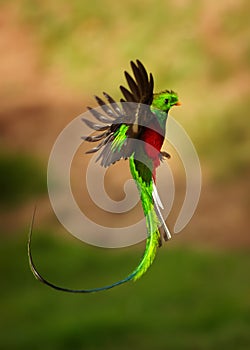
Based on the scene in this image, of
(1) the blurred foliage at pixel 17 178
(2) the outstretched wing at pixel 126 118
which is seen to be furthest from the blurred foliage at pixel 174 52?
(2) the outstretched wing at pixel 126 118

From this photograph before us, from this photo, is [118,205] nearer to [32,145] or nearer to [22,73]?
[32,145]

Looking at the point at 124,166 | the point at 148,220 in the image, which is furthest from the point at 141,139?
the point at 124,166

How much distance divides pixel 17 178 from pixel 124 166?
519 cm

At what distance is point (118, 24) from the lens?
33.1 meters

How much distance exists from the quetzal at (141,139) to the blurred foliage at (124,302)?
17.6 meters

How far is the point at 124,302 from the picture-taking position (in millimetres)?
23656

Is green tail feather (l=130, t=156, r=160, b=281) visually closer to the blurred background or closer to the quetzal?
the quetzal

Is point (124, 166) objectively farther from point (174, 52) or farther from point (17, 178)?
point (174, 52)

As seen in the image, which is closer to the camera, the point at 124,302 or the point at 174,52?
the point at 124,302

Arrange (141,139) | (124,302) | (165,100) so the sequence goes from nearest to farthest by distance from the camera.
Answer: (141,139), (165,100), (124,302)

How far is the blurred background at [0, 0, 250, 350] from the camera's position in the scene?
874 inches

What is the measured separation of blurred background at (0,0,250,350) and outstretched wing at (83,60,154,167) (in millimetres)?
17664

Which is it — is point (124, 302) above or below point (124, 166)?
below

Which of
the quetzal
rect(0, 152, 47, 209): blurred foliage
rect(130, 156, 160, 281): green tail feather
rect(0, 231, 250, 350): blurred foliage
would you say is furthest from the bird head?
rect(0, 152, 47, 209): blurred foliage
